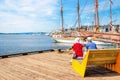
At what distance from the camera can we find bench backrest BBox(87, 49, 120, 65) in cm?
897

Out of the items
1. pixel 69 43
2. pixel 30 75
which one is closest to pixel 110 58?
pixel 30 75

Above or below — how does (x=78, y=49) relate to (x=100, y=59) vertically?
above

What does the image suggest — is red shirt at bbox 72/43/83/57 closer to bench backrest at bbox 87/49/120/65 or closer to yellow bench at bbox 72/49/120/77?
yellow bench at bbox 72/49/120/77

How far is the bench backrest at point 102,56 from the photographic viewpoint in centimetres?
897

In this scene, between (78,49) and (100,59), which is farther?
(78,49)

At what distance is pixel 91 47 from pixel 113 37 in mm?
8516

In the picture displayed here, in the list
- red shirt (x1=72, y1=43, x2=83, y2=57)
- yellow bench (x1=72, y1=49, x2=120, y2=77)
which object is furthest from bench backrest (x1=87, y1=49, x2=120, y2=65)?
red shirt (x1=72, y1=43, x2=83, y2=57)

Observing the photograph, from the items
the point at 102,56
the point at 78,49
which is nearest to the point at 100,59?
the point at 102,56

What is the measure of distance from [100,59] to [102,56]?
160 mm

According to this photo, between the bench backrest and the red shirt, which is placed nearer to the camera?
the bench backrest

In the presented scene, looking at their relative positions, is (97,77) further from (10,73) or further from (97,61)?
(10,73)

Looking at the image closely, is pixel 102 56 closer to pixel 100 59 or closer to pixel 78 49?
pixel 100 59

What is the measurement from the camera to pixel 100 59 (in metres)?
9.33

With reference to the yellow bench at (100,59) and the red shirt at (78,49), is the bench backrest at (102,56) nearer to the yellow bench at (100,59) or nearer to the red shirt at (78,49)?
the yellow bench at (100,59)
